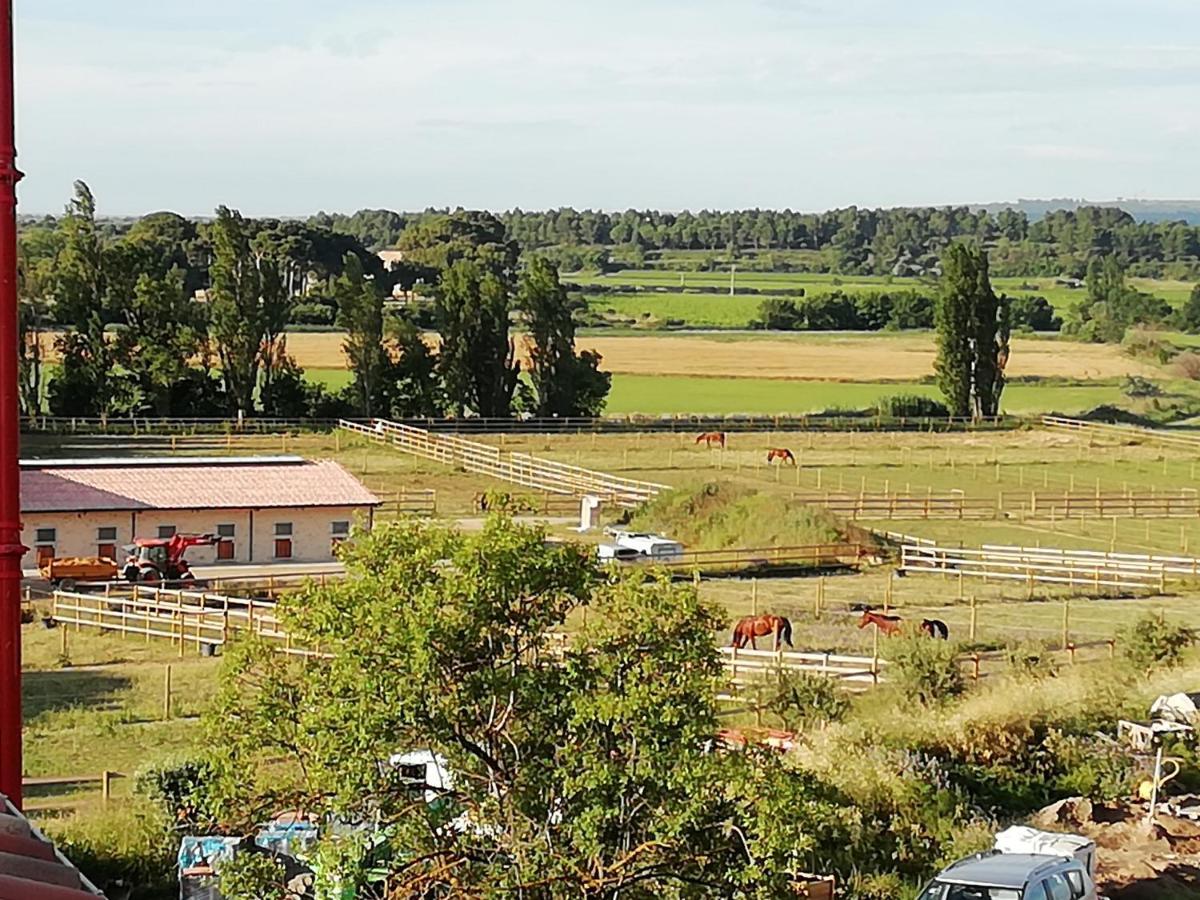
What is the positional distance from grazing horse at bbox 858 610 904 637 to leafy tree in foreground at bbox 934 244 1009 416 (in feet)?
138

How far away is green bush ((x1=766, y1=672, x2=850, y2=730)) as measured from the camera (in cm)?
2161

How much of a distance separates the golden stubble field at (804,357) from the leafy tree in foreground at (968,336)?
19757mm

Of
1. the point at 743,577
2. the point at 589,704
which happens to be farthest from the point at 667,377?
the point at 589,704

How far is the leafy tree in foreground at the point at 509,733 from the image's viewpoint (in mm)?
11875

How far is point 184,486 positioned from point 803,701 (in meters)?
20.2

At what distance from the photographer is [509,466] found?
175 ft

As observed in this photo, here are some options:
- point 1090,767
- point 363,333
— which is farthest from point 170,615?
point 363,333

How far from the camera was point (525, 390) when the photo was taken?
2849 inches

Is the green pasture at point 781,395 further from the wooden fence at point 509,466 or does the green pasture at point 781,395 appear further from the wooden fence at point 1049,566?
the wooden fence at point 1049,566

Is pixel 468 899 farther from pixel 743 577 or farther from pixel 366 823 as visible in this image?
pixel 743 577

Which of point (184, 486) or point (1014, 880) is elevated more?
point (1014, 880)

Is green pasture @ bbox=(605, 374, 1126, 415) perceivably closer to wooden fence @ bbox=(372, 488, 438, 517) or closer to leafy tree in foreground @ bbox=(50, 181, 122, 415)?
leafy tree in foreground @ bbox=(50, 181, 122, 415)

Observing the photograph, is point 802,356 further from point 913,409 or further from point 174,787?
point 174,787

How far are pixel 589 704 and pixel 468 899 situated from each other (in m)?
→ 1.44
